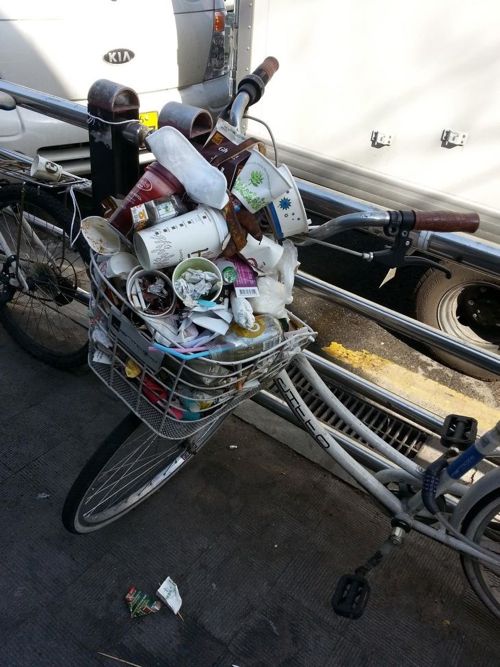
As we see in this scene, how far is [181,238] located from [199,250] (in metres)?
0.06

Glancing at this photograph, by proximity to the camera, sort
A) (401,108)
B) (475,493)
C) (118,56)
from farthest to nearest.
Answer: (118,56), (401,108), (475,493)

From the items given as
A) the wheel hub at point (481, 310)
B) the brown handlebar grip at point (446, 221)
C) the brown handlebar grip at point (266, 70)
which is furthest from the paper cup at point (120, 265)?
the wheel hub at point (481, 310)

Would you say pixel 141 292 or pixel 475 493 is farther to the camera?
pixel 475 493

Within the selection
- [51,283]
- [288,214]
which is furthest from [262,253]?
[51,283]

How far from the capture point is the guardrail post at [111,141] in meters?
1.87

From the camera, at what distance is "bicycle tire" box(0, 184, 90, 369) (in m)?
2.43

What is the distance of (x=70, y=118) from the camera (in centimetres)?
229

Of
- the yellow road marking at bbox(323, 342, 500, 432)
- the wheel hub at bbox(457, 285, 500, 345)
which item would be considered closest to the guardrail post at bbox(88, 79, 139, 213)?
the yellow road marking at bbox(323, 342, 500, 432)

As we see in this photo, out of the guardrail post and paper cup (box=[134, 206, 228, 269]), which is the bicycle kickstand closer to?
paper cup (box=[134, 206, 228, 269])

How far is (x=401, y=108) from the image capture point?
3.21 metres

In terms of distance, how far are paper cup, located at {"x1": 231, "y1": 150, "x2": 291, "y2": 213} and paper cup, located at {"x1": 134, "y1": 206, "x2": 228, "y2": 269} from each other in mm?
83

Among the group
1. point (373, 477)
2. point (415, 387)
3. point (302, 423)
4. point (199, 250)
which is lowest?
point (415, 387)

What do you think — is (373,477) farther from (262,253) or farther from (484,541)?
(262,253)

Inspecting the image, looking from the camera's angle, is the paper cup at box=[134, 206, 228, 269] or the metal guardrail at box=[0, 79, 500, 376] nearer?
the paper cup at box=[134, 206, 228, 269]
